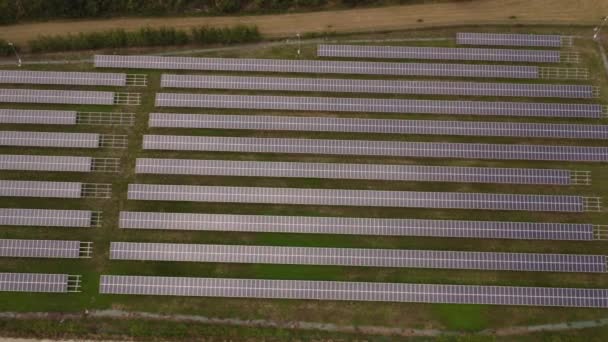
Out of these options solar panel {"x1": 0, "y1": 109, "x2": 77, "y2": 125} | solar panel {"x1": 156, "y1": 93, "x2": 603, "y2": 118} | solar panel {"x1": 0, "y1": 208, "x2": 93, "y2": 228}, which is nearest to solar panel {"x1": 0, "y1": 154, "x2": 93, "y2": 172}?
solar panel {"x1": 0, "y1": 109, "x2": 77, "y2": 125}

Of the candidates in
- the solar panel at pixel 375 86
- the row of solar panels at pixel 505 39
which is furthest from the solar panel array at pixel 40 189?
the row of solar panels at pixel 505 39

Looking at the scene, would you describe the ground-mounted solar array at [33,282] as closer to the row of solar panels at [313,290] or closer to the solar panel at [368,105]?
the row of solar panels at [313,290]

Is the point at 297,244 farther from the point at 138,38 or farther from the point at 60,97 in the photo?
the point at 60,97

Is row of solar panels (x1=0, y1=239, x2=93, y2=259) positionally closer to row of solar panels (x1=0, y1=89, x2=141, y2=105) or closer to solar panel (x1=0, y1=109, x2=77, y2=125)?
solar panel (x1=0, y1=109, x2=77, y2=125)

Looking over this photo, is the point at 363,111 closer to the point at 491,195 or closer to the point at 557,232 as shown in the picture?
the point at 491,195

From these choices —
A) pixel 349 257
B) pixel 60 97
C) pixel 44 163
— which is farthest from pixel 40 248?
pixel 349 257

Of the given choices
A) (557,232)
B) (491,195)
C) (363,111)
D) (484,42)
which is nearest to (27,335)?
(363,111)

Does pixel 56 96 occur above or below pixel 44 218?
above
